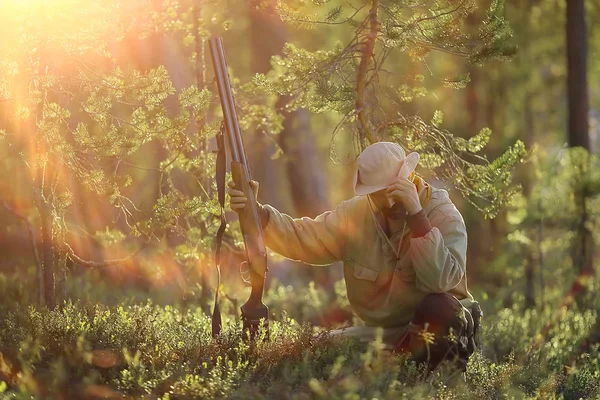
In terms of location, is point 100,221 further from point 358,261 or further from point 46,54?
point 358,261

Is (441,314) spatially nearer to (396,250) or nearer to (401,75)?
(396,250)

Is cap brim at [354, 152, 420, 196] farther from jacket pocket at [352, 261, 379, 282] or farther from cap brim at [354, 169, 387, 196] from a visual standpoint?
jacket pocket at [352, 261, 379, 282]

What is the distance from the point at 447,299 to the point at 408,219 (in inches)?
24.4

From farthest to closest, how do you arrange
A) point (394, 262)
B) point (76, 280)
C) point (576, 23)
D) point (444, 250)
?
1. point (576, 23)
2. point (76, 280)
3. point (394, 262)
4. point (444, 250)

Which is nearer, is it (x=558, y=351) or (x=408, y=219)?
(x=408, y=219)

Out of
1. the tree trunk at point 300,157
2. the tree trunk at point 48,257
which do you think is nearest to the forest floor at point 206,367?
the tree trunk at point 48,257

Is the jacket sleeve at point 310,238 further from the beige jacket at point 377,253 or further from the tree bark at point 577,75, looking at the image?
the tree bark at point 577,75

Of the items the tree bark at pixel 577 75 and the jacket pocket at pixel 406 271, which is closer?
the jacket pocket at pixel 406 271

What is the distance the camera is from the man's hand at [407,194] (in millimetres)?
6164

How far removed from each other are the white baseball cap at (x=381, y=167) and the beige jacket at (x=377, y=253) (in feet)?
1.22

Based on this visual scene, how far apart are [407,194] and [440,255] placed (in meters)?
0.47

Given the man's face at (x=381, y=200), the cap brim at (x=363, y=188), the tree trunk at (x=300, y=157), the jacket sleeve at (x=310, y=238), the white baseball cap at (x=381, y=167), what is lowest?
the tree trunk at (x=300, y=157)

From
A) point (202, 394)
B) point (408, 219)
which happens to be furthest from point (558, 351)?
point (202, 394)

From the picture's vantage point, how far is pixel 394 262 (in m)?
6.73
